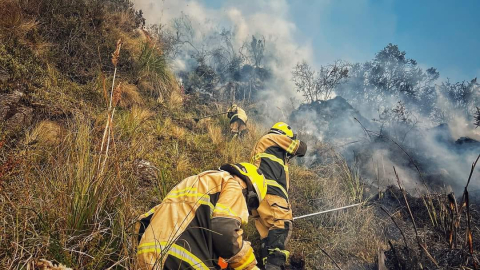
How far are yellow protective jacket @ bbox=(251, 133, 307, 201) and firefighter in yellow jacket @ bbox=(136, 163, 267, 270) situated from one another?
152 centimetres

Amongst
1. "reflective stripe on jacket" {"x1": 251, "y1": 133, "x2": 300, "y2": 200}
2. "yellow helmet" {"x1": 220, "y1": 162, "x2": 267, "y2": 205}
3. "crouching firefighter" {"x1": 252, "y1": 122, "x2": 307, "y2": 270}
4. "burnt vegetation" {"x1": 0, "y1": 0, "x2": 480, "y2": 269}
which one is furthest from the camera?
"reflective stripe on jacket" {"x1": 251, "y1": 133, "x2": 300, "y2": 200}

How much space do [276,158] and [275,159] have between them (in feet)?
0.11

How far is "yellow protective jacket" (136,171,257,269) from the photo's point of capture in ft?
5.28

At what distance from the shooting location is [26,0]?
16.4ft

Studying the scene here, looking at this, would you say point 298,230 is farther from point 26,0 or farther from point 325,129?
point 325,129

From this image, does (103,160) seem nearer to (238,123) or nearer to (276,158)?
(276,158)

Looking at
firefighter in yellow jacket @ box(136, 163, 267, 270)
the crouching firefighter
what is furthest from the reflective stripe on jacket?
firefighter in yellow jacket @ box(136, 163, 267, 270)

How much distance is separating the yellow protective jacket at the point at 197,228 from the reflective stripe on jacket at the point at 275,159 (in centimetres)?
156

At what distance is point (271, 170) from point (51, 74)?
432 cm

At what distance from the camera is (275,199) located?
3443 mm

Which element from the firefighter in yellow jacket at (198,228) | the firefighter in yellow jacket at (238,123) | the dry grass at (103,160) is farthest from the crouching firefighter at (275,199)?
the firefighter in yellow jacket at (238,123)

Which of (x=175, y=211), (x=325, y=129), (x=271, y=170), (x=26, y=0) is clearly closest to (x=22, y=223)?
(x=175, y=211)

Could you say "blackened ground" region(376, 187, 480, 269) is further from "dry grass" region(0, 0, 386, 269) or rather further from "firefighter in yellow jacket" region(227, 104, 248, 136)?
"firefighter in yellow jacket" region(227, 104, 248, 136)

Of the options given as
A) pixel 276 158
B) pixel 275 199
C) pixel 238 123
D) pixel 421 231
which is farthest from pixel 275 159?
pixel 238 123
